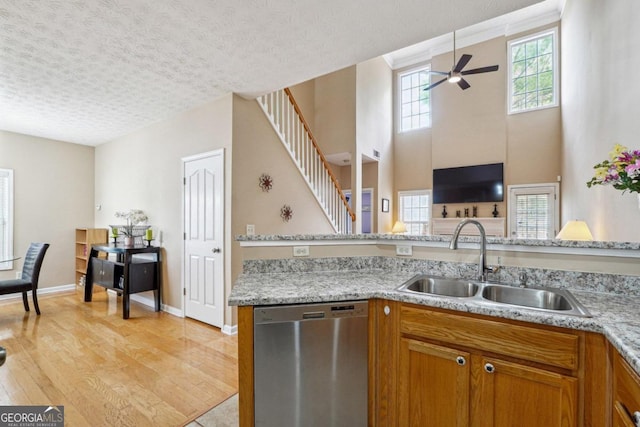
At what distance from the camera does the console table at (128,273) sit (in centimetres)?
375

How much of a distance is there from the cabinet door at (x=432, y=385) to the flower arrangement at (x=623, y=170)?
1.10 meters

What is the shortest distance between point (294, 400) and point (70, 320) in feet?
12.3

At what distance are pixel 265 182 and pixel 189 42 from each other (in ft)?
5.49

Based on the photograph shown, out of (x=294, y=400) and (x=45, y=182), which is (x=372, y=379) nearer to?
(x=294, y=400)

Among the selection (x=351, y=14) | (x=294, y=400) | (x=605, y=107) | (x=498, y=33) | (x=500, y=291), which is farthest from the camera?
(x=498, y=33)

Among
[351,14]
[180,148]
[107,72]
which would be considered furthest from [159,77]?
[351,14]

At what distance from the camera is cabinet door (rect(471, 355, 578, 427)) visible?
3.81 ft

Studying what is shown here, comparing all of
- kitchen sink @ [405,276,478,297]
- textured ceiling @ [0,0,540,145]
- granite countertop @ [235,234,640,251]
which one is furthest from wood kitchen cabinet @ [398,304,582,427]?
textured ceiling @ [0,0,540,145]

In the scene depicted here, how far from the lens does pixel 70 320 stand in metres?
3.69

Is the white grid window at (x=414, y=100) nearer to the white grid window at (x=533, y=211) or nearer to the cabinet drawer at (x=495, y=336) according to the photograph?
the white grid window at (x=533, y=211)

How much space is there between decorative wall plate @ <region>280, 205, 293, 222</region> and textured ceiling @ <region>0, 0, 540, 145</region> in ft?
4.74

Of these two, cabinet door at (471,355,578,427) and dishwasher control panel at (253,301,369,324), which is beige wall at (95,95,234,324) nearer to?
dishwasher control panel at (253,301,369,324)

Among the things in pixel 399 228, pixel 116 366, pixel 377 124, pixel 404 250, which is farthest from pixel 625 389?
pixel 377 124

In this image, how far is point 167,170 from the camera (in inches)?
163
